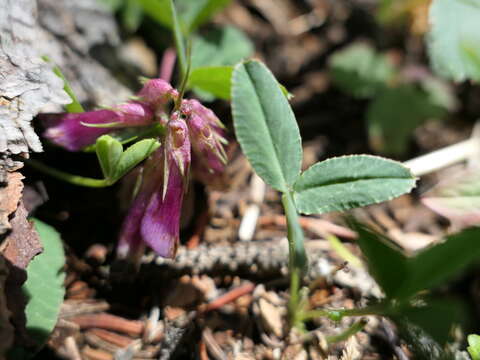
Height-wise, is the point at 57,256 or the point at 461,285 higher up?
the point at 57,256

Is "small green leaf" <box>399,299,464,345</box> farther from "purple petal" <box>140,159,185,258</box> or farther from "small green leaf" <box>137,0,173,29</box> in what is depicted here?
"small green leaf" <box>137,0,173,29</box>

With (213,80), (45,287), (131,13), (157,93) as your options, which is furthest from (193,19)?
(45,287)

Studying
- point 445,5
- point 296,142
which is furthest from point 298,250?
point 445,5

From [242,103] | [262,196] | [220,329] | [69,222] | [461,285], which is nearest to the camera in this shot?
[242,103]

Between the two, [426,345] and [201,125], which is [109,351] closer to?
[201,125]

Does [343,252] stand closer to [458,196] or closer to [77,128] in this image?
[458,196]

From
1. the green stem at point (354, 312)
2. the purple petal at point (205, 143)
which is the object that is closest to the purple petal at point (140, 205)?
the purple petal at point (205, 143)
